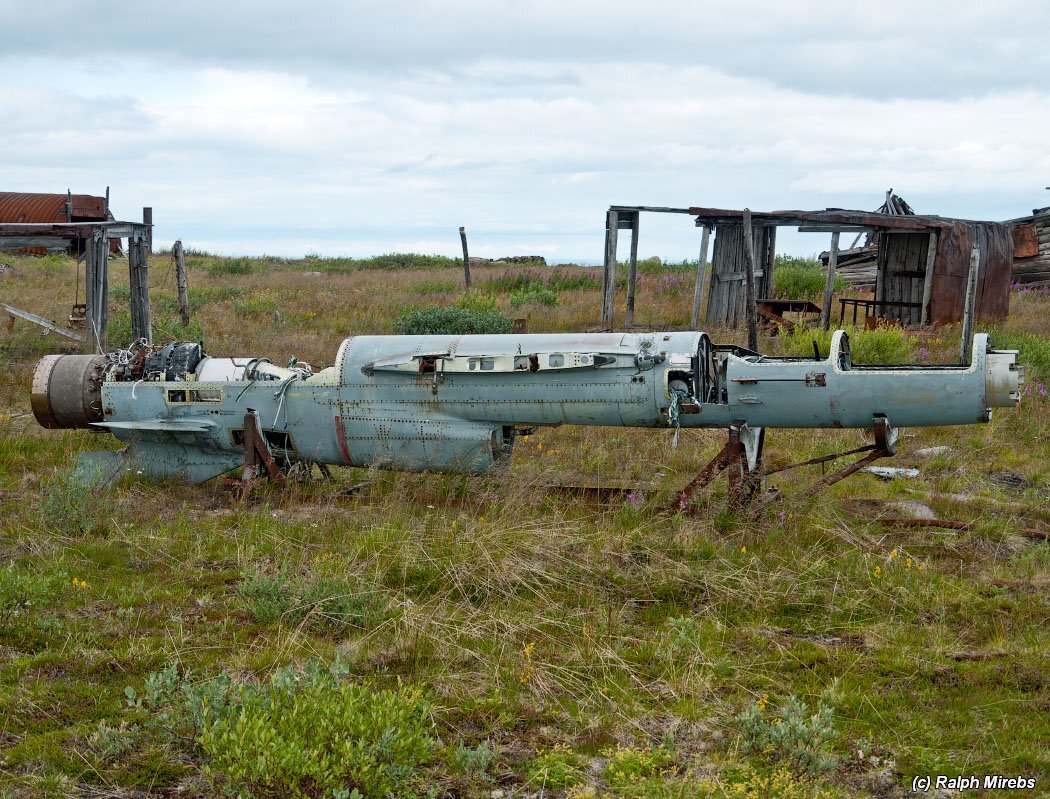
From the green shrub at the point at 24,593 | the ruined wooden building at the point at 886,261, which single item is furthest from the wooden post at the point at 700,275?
the green shrub at the point at 24,593

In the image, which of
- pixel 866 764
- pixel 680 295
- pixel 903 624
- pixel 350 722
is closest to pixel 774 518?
pixel 903 624

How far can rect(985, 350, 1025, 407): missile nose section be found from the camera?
285 inches

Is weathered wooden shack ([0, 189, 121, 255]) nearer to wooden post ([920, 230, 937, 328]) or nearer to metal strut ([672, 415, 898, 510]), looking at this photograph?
wooden post ([920, 230, 937, 328])

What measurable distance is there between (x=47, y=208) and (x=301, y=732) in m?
30.4

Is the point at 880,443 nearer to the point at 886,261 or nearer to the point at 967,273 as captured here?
the point at 967,273

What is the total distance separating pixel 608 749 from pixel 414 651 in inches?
59.3

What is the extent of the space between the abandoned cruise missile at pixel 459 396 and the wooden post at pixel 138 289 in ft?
24.7

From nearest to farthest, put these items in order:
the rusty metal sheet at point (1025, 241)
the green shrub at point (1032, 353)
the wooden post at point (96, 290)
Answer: the green shrub at point (1032, 353) < the wooden post at point (96, 290) < the rusty metal sheet at point (1025, 241)

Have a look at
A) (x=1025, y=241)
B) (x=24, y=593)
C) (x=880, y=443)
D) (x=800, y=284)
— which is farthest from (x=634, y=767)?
(x=1025, y=241)

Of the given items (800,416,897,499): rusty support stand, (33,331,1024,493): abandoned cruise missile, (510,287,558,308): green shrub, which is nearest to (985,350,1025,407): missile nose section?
(33,331,1024,493): abandoned cruise missile

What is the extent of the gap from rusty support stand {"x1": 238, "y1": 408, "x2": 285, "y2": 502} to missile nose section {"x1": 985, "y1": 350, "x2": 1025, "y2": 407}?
241 inches

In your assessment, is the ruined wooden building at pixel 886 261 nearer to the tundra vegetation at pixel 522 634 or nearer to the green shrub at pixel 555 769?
the tundra vegetation at pixel 522 634

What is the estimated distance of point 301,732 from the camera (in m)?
4.42

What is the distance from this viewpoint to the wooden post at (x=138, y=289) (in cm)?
1664
